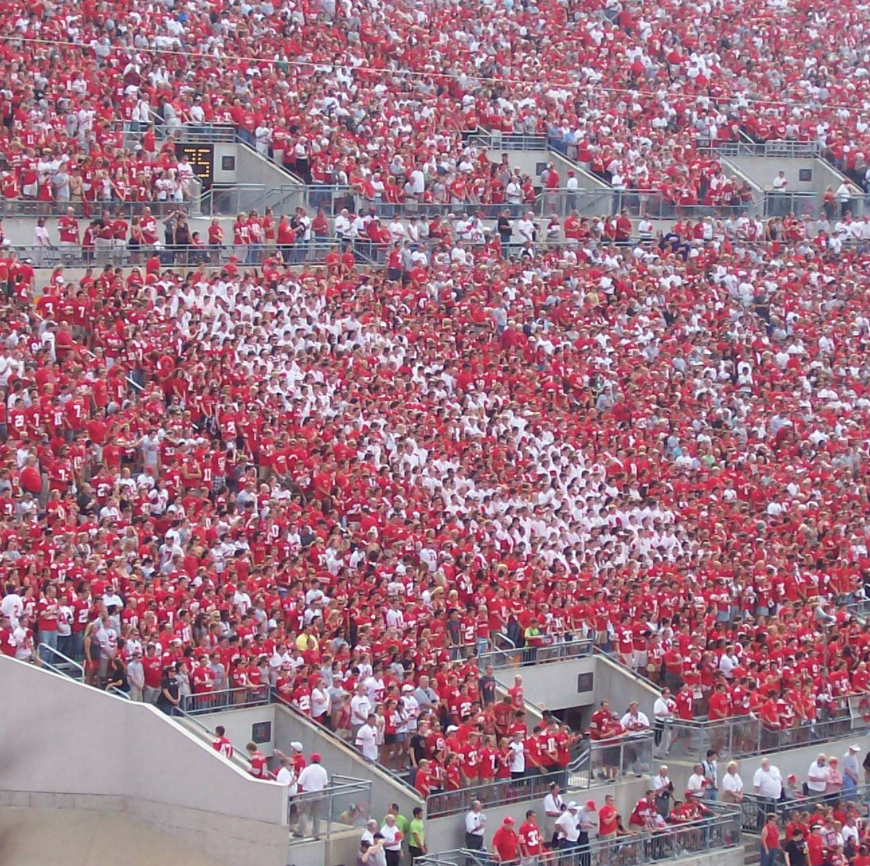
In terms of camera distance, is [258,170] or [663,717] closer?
[663,717]

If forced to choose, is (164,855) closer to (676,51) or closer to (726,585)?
(726,585)

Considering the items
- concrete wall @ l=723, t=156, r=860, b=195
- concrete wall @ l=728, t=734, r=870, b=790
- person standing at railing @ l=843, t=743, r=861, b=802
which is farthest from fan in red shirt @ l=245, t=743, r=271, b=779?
concrete wall @ l=723, t=156, r=860, b=195

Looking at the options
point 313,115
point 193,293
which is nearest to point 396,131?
point 313,115

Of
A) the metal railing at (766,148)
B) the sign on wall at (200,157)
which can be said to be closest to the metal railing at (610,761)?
the sign on wall at (200,157)

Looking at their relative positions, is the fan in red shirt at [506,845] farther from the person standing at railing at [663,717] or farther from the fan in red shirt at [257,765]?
the person standing at railing at [663,717]

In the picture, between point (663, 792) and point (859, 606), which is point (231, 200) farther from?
point (663, 792)

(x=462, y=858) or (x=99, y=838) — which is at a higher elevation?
(x=99, y=838)

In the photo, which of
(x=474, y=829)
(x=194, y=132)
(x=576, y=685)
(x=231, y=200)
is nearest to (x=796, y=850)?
(x=474, y=829)

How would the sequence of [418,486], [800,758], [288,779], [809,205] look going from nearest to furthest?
[288,779] < [800,758] < [418,486] < [809,205]
